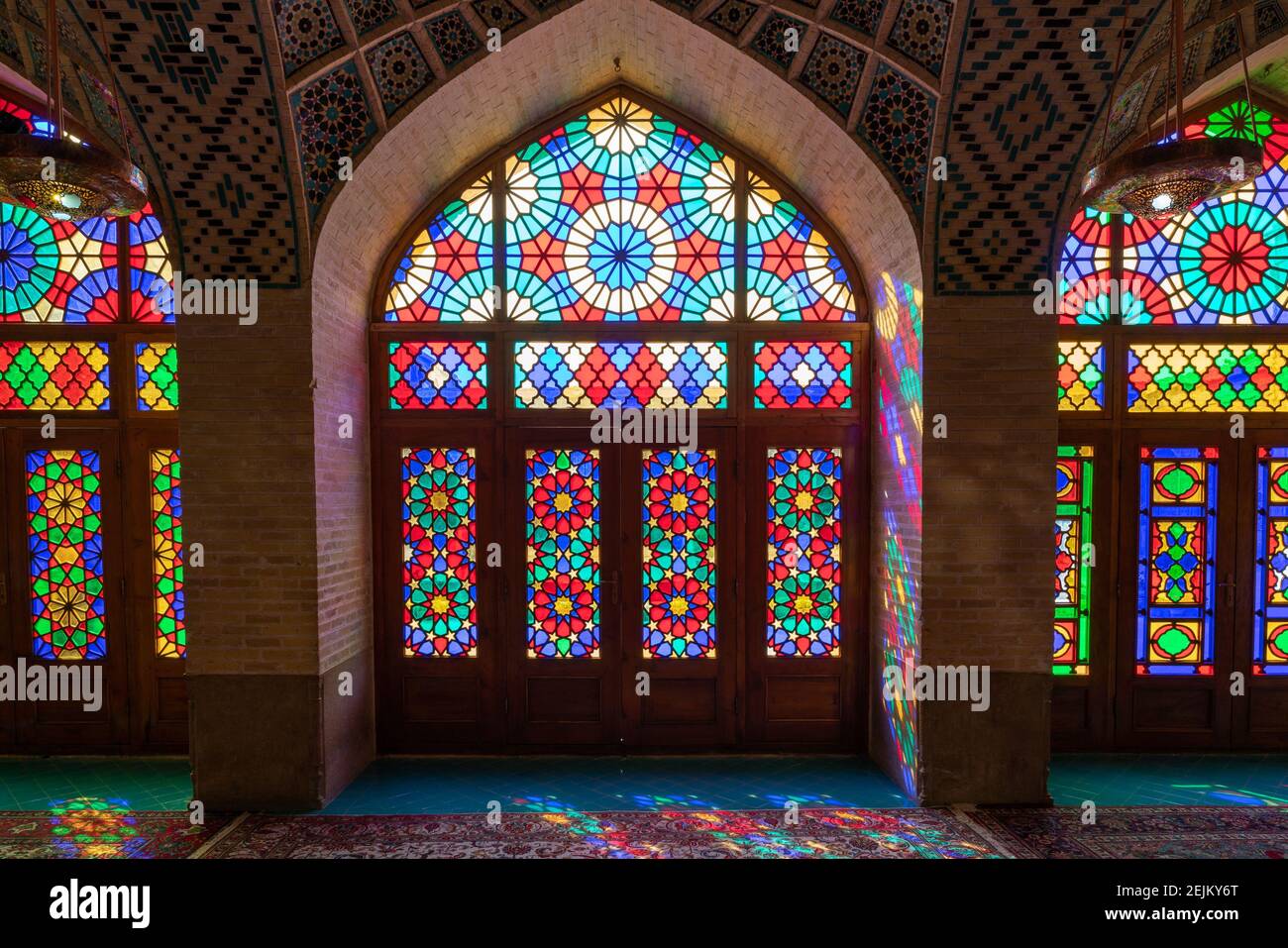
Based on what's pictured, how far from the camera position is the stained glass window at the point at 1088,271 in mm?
5383

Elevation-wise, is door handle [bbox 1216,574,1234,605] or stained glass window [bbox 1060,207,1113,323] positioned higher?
stained glass window [bbox 1060,207,1113,323]

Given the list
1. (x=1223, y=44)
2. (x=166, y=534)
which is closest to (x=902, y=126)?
(x=1223, y=44)

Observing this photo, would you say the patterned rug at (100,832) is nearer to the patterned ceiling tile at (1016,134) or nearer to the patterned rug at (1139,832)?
the patterned rug at (1139,832)

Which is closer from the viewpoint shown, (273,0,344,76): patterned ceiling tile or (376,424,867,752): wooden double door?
(273,0,344,76): patterned ceiling tile

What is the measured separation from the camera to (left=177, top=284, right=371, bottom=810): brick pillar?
454 cm

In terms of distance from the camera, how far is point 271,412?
4.54 meters

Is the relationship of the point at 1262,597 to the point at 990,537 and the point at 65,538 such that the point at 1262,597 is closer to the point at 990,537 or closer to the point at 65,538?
the point at 990,537

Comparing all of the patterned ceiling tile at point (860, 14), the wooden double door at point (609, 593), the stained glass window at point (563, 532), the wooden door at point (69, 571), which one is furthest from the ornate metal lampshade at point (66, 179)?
the patterned ceiling tile at point (860, 14)

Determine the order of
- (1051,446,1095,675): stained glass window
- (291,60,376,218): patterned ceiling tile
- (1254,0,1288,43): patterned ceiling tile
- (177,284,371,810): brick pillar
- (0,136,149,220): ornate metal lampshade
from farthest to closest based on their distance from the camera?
(1051,446,1095,675): stained glass window < (1254,0,1288,43): patterned ceiling tile < (177,284,371,810): brick pillar < (291,60,376,218): patterned ceiling tile < (0,136,149,220): ornate metal lampshade

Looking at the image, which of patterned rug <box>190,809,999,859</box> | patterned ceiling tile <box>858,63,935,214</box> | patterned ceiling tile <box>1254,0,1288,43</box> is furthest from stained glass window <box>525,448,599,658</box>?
patterned ceiling tile <box>1254,0,1288,43</box>

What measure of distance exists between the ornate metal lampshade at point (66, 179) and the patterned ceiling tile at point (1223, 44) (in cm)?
560

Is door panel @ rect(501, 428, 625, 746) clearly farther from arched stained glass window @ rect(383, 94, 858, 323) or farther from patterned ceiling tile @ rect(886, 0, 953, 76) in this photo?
patterned ceiling tile @ rect(886, 0, 953, 76)

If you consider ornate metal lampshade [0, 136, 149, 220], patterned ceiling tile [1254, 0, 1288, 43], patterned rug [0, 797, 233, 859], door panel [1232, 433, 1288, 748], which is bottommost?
patterned rug [0, 797, 233, 859]

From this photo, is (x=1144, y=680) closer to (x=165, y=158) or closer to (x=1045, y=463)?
(x=1045, y=463)
